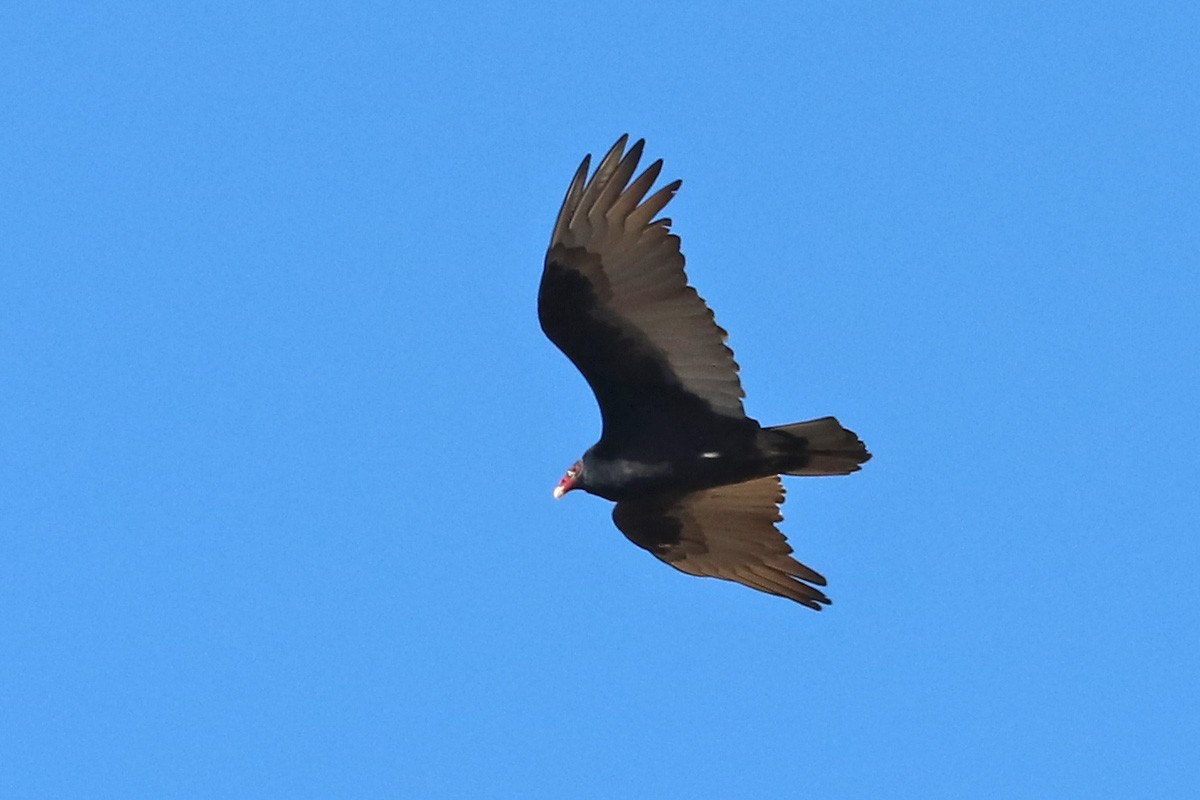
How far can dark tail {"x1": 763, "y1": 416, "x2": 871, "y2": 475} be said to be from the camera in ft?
37.7

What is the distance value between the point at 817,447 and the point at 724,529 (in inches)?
54.1

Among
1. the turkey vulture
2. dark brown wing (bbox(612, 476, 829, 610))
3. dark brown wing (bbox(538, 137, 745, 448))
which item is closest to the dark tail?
the turkey vulture

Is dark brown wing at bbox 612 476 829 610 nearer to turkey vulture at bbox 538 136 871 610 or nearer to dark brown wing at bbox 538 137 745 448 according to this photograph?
turkey vulture at bbox 538 136 871 610

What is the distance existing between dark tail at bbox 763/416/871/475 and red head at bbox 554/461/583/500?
116 centimetres

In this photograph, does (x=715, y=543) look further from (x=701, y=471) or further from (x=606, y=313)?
(x=606, y=313)

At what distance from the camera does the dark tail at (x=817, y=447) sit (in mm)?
11477

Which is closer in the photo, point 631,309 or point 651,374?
point 631,309

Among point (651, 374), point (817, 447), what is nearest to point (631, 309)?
point (651, 374)

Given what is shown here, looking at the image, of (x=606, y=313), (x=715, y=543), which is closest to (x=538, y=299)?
(x=606, y=313)

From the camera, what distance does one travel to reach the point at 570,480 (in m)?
12.3

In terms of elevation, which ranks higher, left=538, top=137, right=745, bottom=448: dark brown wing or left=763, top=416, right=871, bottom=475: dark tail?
left=538, top=137, right=745, bottom=448: dark brown wing

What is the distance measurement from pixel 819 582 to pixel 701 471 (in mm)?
1160

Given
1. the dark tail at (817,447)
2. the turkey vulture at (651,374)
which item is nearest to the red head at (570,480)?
the turkey vulture at (651,374)

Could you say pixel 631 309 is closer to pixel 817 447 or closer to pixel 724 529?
pixel 817 447
